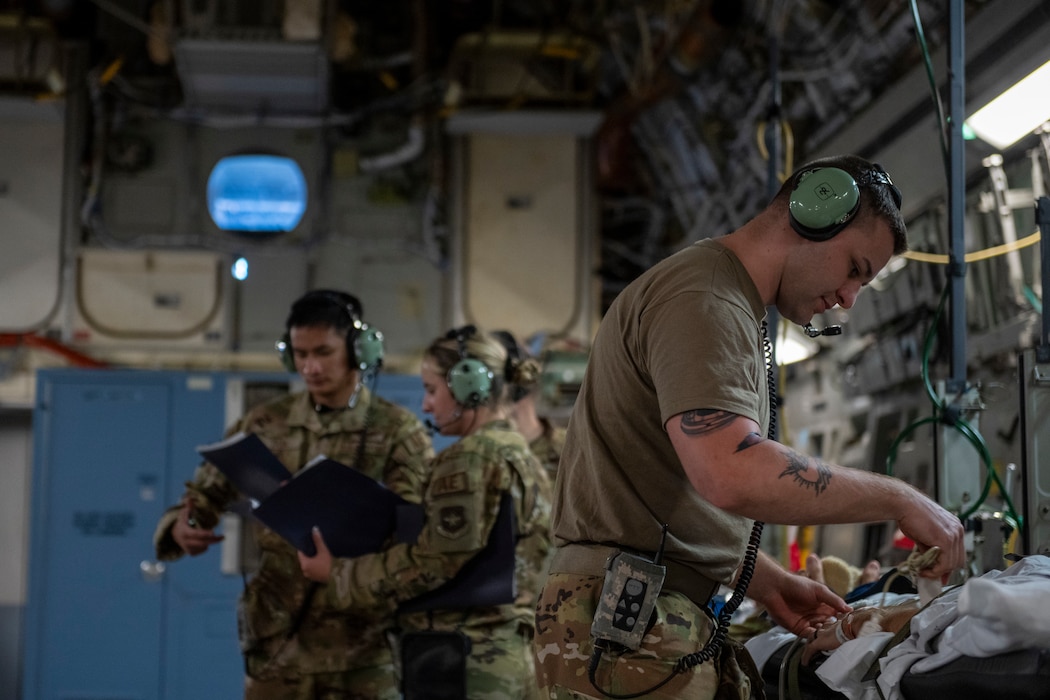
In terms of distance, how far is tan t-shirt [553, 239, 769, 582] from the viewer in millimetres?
1736

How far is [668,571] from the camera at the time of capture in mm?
1918

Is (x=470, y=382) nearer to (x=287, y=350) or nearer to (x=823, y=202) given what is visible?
(x=287, y=350)

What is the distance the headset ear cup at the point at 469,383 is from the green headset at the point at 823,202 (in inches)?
64.1

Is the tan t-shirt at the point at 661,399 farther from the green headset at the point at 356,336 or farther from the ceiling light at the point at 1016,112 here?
the ceiling light at the point at 1016,112

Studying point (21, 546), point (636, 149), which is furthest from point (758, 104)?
point (21, 546)

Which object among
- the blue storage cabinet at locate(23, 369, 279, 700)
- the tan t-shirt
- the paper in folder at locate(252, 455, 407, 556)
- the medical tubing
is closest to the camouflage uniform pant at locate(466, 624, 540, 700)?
the paper in folder at locate(252, 455, 407, 556)

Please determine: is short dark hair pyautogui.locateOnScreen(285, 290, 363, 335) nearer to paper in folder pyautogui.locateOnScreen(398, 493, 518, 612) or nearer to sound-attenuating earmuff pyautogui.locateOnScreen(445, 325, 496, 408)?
sound-attenuating earmuff pyautogui.locateOnScreen(445, 325, 496, 408)

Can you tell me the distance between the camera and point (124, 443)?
671 cm

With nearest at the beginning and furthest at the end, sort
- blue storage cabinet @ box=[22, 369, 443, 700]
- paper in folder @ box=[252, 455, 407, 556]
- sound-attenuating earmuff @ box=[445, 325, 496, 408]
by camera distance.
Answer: paper in folder @ box=[252, 455, 407, 556] < sound-attenuating earmuff @ box=[445, 325, 496, 408] < blue storage cabinet @ box=[22, 369, 443, 700]

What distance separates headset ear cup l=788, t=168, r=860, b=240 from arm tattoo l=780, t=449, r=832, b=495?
365 mm

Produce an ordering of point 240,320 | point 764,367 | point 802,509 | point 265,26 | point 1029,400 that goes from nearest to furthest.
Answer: point 802,509 → point 764,367 → point 1029,400 → point 265,26 → point 240,320

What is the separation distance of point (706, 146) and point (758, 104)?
0.75m

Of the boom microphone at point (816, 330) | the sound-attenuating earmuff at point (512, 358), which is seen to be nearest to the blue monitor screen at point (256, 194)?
the sound-attenuating earmuff at point (512, 358)

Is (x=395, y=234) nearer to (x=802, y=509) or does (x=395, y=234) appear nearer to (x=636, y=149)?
(x=636, y=149)
